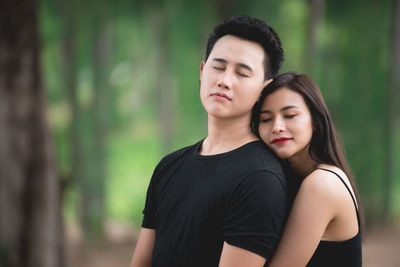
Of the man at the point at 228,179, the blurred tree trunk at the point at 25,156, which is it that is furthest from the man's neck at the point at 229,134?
the blurred tree trunk at the point at 25,156

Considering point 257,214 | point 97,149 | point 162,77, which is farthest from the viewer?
point 162,77

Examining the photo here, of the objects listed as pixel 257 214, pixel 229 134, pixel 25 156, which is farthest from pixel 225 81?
pixel 25 156

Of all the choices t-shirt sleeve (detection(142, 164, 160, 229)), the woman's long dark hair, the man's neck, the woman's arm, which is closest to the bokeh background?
t-shirt sleeve (detection(142, 164, 160, 229))

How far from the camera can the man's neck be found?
1655mm

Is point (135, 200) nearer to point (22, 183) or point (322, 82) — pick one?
point (322, 82)

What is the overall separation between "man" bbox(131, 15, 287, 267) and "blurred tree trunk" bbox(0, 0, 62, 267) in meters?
3.19

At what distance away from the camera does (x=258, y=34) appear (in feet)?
5.32

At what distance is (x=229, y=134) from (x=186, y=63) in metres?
8.37

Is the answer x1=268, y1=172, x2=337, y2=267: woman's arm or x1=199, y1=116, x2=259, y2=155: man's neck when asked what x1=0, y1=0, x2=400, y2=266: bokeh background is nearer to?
x1=199, y1=116, x2=259, y2=155: man's neck

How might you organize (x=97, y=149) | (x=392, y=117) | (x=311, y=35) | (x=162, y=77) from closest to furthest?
(x=311, y=35), (x=392, y=117), (x=97, y=149), (x=162, y=77)

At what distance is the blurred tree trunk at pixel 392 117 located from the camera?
8109 millimetres

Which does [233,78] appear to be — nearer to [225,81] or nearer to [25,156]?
[225,81]

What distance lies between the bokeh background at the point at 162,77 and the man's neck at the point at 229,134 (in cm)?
597

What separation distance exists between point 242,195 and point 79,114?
7754 mm
